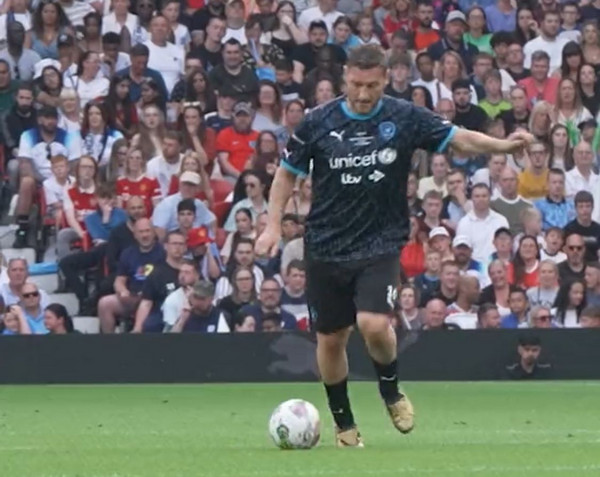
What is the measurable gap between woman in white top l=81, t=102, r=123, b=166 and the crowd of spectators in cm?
2

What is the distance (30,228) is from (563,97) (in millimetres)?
6017

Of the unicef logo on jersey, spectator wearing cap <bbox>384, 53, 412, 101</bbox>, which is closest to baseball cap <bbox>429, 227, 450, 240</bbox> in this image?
spectator wearing cap <bbox>384, 53, 412, 101</bbox>

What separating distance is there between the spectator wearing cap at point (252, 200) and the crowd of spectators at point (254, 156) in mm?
27

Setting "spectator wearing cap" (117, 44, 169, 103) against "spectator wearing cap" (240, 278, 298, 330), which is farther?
"spectator wearing cap" (117, 44, 169, 103)

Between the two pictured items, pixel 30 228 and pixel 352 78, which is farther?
pixel 30 228

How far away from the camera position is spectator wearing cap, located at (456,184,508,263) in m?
19.0

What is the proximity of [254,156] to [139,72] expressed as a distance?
176 cm

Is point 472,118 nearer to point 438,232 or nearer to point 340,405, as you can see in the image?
point 438,232

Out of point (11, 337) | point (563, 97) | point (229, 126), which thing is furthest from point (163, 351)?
point (563, 97)

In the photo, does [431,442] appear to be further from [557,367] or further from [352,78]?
[557,367]

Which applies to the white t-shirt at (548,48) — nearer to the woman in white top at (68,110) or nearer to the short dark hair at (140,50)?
the short dark hair at (140,50)

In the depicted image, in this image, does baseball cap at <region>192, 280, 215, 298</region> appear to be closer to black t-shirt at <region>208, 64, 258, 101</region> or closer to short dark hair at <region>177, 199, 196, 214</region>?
short dark hair at <region>177, 199, 196, 214</region>

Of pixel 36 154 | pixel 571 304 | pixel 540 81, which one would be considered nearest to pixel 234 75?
pixel 36 154

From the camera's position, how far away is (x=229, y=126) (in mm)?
20062
